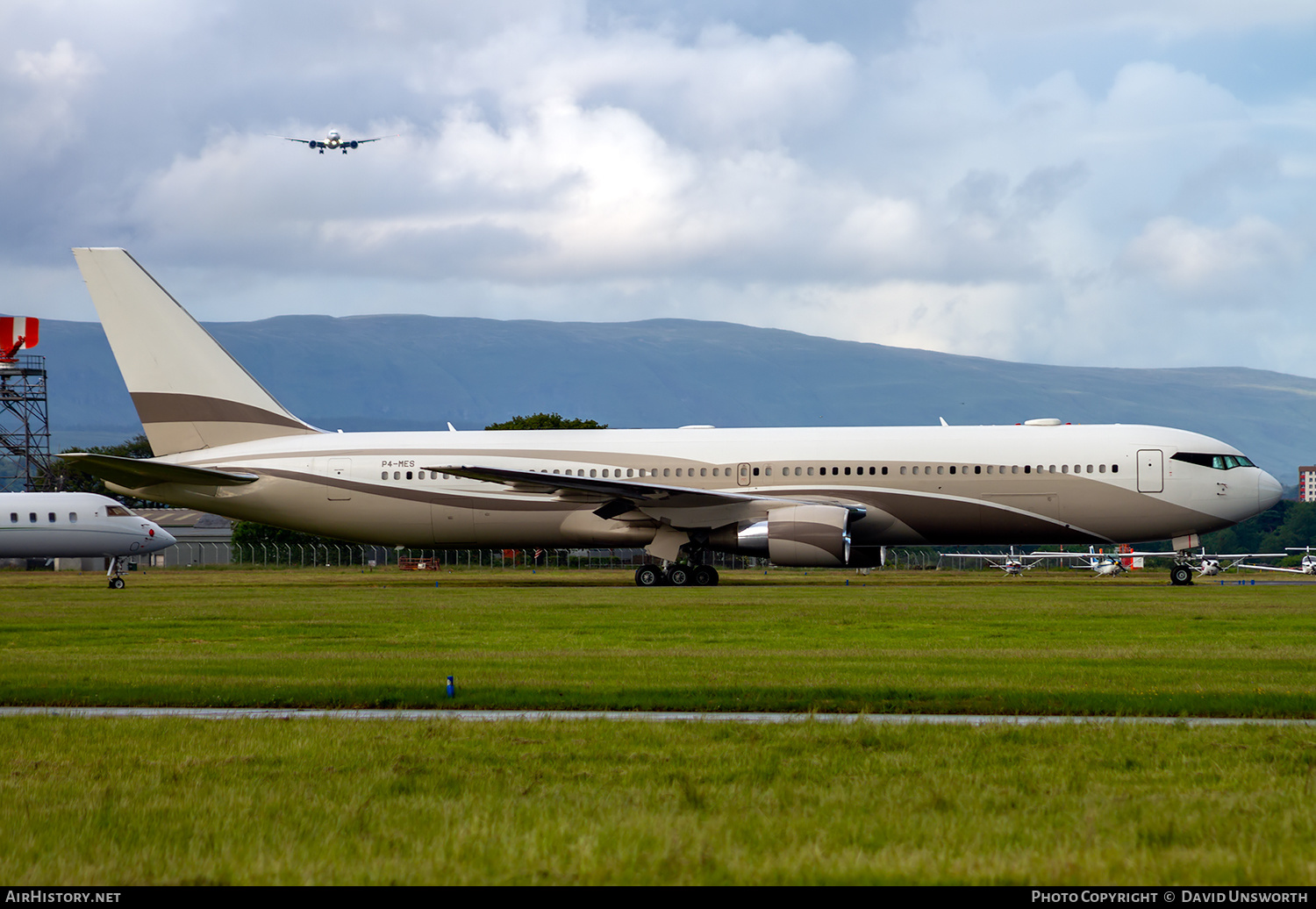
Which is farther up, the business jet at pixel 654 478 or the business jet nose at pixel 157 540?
the business jet at pixel 654 478

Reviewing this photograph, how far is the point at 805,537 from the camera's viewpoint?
32906 mm

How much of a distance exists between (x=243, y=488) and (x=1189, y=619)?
27159 mm

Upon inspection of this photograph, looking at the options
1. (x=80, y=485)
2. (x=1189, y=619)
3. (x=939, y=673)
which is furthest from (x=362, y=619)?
(x=80, y=485)

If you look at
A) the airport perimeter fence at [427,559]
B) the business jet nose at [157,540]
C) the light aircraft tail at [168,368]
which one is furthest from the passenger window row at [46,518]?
the airport perimeter fence at [427,559]

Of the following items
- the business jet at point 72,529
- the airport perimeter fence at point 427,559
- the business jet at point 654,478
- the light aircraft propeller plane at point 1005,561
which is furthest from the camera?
the airport perimeter fence at point 427,559

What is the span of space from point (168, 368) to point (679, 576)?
1696 cm

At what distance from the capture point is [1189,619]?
22.2 metres

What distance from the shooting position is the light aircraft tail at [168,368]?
124 feet

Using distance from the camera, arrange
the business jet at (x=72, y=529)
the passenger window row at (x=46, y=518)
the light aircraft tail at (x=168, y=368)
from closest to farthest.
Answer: the light aircraft tail at (x=168, y=368) → the business jet at (x=72, y=529) → the passenger window row at (x=46, y=518)

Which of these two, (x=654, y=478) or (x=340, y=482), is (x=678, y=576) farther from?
(x=340, y=482)

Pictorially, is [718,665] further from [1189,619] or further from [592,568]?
[592,568]

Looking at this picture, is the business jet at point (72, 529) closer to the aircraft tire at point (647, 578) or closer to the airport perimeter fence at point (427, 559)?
the aircraft tire at point (647, 578)

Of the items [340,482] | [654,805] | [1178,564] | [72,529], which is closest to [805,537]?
[1178,564]

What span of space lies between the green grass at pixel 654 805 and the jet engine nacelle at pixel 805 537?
74.3 ft
